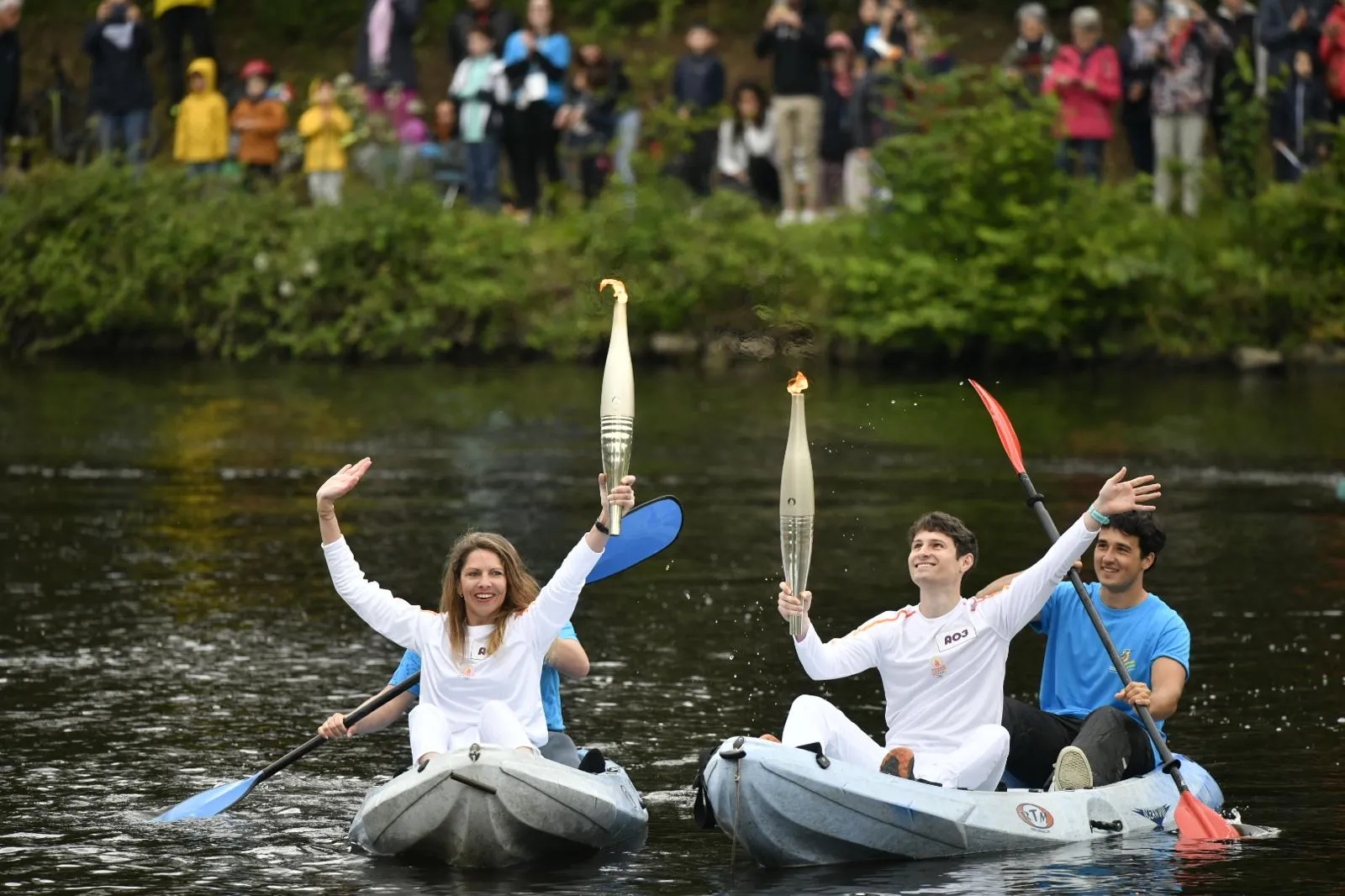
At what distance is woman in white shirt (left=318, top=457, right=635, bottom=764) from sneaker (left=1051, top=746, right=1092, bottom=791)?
2.01 metres

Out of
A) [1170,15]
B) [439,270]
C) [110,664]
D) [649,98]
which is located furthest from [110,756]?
[649,98]

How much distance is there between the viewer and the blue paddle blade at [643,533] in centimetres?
1106

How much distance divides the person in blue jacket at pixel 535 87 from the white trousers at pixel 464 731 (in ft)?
60.5

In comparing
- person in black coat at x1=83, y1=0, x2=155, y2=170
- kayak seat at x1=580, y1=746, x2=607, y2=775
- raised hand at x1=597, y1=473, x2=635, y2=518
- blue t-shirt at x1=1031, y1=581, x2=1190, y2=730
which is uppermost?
person in black coat at x1=83, y1=0, x2=155, y2=170

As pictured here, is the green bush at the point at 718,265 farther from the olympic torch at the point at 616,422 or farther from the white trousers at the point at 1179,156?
the olympic torch at the point at 616,422

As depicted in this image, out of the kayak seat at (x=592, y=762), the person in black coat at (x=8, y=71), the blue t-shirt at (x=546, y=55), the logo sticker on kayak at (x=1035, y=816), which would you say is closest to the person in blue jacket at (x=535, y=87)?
the blue t-shirt at (x=546, y=55)

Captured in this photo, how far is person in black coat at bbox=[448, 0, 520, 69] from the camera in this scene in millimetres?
29266

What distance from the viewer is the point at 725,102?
30156 mm

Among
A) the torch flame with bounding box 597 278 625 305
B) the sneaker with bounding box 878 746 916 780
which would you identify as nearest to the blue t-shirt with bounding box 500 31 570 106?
the torch flame with bounding box 597 278 625 305

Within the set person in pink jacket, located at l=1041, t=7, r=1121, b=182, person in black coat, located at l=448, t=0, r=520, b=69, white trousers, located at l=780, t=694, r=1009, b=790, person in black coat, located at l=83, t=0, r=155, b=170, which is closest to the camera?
white trousers, located at l=780, t=694, r=1009, b=790

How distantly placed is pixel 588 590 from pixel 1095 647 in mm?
6601

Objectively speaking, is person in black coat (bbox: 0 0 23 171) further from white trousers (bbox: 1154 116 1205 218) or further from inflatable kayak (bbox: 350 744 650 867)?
inflatable kayak (bbox: 350 744 650 867)

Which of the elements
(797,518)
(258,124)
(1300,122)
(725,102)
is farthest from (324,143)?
(797,518)

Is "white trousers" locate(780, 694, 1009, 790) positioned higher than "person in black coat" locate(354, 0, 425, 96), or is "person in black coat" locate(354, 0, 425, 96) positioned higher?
"person in black coat" locate(354, 0, 425, 96)
